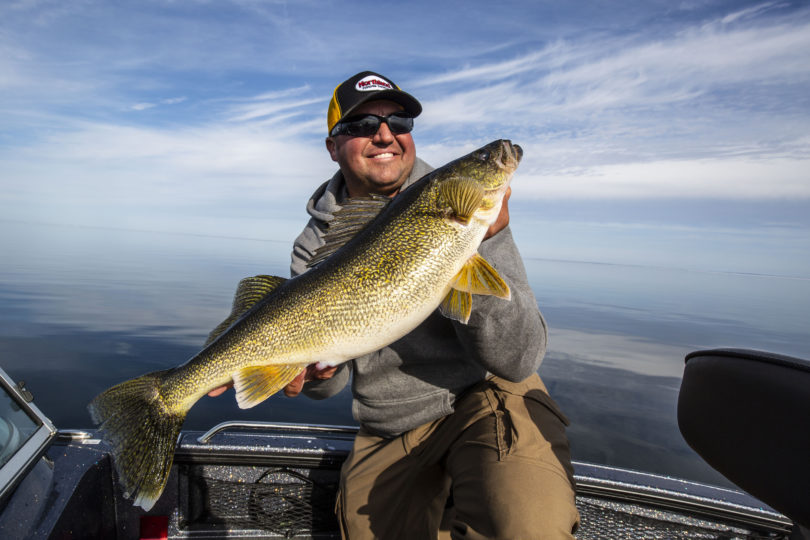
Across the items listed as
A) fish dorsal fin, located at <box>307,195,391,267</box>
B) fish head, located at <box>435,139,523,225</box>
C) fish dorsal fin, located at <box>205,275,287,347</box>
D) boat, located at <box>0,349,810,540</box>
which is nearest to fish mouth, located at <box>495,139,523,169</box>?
fish head, located at <box>435,139,523,225</box>

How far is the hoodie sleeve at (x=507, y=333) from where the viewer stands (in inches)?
94.1

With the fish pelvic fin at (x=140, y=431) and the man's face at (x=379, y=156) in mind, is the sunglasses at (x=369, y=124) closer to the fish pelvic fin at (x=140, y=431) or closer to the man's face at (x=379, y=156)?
the man's face at (x=379, y=156)

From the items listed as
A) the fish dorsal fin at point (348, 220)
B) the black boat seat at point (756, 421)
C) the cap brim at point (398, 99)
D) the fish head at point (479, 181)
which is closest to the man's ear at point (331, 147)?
the cap brim at point (398, 99)

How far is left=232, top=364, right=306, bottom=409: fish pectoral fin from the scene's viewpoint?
7.81 feet

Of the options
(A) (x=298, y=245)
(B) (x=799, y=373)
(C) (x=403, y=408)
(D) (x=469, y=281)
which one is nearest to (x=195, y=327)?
(A) (x=298, y=245)

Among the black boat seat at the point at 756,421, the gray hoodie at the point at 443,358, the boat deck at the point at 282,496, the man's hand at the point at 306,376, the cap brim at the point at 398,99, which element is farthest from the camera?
the cap brim at the point at 398,99

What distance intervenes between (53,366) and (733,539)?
10797mm

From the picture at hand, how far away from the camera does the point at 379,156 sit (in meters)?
3.71

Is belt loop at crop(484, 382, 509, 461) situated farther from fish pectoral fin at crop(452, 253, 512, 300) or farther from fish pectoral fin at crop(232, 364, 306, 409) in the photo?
fish pectoral fin at crop(232, 364, 306, 409)

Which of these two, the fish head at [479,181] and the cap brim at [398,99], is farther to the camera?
the cap brim at [398,99]

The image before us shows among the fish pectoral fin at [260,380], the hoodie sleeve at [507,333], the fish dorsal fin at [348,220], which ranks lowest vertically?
the fish pectoral fin at [260,380]

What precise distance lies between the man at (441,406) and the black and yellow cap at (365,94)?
12 mm

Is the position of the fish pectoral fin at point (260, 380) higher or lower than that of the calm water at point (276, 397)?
higher

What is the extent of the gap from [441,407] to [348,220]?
1.44 meters
